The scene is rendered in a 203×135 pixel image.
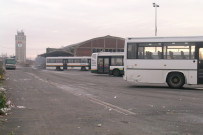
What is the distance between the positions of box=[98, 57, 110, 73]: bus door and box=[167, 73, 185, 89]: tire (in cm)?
1648

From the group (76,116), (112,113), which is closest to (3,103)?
(76,116)

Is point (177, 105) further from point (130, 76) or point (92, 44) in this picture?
point (92, 44)

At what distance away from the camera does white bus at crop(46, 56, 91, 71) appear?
5056 centimetres

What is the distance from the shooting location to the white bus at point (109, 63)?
104 ft

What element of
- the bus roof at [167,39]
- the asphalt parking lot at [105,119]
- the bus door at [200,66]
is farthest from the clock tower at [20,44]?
the asphalt parking lot at [105,119]

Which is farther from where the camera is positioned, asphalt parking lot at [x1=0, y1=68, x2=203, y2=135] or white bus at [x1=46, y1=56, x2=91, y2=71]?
white bus at [x1=46, y1=56, x2=91, y2=71]

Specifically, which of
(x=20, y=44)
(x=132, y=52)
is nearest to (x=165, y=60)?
(x=132, y=52)

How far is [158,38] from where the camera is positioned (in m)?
17.0

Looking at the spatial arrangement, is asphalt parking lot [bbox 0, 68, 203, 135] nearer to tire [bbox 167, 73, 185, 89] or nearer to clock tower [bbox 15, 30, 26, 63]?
tire [bbox 167, 73, 185, 89]

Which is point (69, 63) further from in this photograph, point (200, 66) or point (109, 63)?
point (200, 66)

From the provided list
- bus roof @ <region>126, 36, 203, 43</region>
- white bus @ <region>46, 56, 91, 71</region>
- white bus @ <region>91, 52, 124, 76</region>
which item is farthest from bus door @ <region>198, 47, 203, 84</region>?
white bus @ <region>46, 56, 91, 71</region>

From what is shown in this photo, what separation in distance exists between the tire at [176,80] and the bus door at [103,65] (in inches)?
649

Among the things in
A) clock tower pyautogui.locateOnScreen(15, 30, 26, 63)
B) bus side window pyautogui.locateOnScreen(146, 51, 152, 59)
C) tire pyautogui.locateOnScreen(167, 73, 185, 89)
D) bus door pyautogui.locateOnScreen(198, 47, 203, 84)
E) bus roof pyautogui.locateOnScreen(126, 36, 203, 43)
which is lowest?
tire pyautogui.locateOnScreen(167, 73, 185, 89)

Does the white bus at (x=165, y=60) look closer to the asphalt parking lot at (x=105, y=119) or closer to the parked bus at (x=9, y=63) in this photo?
the asphalt parking lot at (x=105, y=119)
